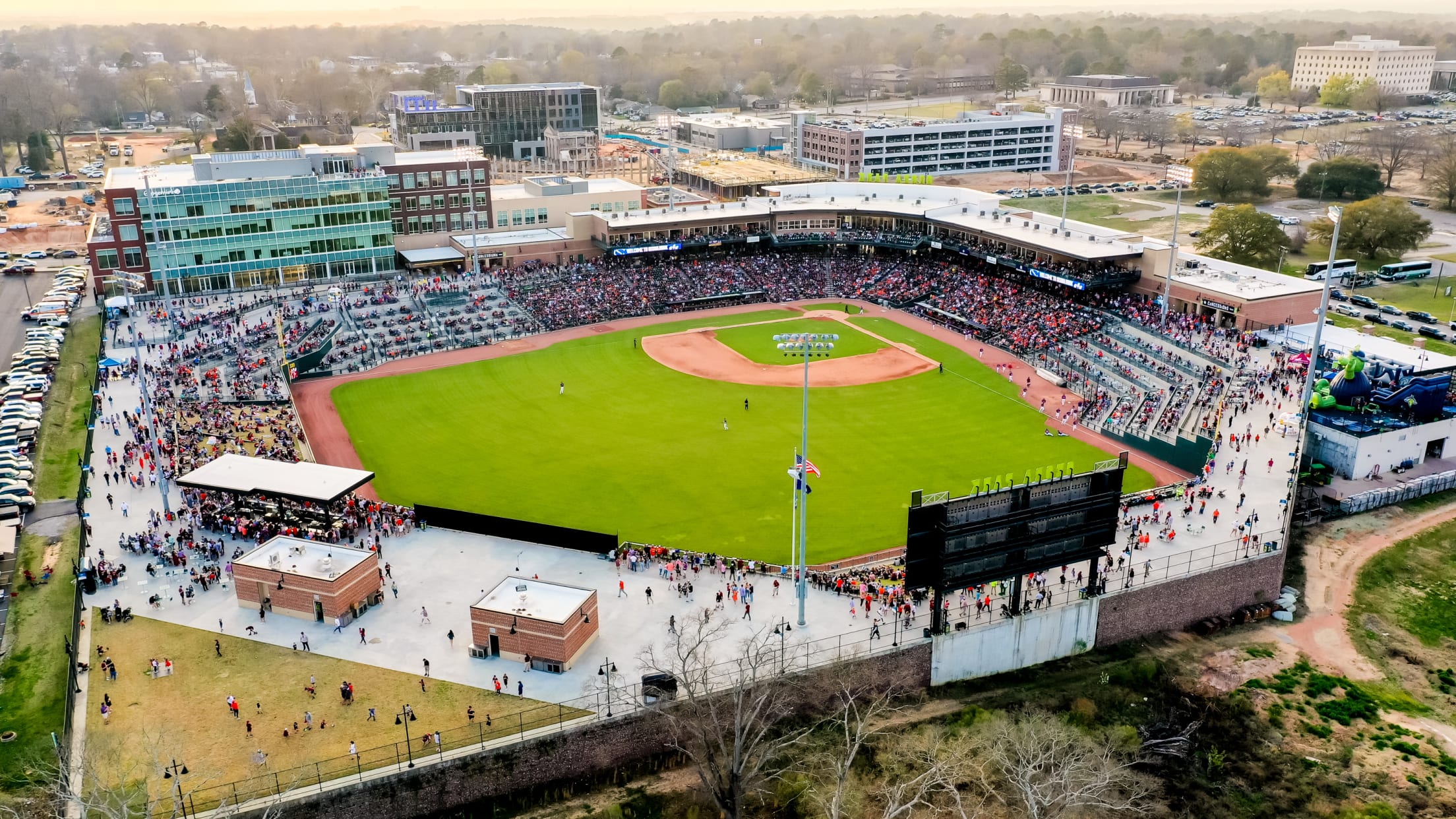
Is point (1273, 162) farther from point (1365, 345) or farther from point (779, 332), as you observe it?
point (779, 332)

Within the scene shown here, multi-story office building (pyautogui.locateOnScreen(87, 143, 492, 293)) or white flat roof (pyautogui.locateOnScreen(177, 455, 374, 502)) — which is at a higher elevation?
multi-story office building (pyautogui.locateOnScreen(87, 143, 492, 293))

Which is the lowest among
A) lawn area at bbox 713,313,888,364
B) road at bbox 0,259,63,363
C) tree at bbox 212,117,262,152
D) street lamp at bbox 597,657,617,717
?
street lamp at bbox 597,657,617,717

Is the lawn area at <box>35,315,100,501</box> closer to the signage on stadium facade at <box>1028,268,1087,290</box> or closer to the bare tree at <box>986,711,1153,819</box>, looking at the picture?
the bare tree at <box>986,711,1153,819</box>

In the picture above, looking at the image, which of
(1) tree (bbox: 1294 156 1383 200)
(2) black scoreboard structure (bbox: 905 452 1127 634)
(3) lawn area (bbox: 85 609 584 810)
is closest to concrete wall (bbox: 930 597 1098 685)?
(2) black scoreboard structure (bbox: 905 452 1127 634)

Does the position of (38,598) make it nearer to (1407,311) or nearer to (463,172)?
(463,172)

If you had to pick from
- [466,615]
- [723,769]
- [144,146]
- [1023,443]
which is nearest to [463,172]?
[1023,443]

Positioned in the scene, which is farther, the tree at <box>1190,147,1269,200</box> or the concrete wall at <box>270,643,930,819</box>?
the tree at <box>1190,147,1269,200</box>
